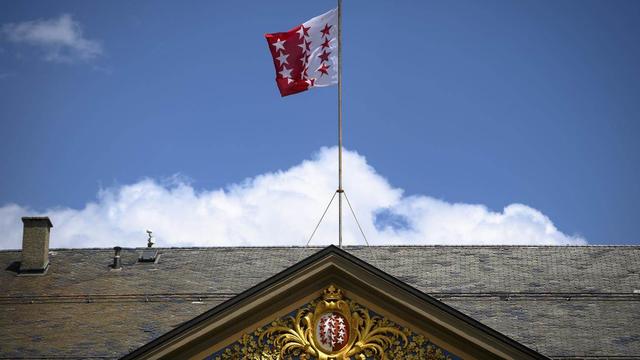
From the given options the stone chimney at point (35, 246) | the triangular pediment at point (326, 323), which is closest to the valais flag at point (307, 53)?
the triangular pediment at point (326, 323)

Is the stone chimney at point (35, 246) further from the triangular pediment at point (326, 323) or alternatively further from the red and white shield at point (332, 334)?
the red and white shield at point (332, 334)

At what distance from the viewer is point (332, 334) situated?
44.2m

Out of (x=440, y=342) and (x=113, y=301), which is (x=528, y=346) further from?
(x=113, y=301)

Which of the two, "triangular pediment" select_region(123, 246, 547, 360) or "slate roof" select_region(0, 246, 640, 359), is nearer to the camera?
"triangular pediment" select_region(123, 246, 547, 360)

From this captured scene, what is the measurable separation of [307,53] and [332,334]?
9.79 meters

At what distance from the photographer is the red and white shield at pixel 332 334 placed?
4412cm

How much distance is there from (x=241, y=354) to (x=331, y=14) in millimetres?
11654

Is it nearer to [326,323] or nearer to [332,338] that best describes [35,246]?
[326,323]

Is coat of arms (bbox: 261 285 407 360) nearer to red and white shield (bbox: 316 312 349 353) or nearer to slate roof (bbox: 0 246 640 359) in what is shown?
red and white shield (bbox: 316 312 349 353)

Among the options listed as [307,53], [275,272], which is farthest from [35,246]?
[307,53]

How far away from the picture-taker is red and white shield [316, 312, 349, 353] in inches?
1737

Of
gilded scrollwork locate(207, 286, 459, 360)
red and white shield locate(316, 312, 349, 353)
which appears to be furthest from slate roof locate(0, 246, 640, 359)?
red and white shield locate(316, 312, 349, 353)

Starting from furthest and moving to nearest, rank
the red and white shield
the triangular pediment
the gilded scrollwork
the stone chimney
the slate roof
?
the stone chimney → the slate roof → the red and white shield → the gilded scrollwork → the triangular pediment

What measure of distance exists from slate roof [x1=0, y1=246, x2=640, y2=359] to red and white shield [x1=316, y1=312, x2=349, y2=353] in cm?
560
